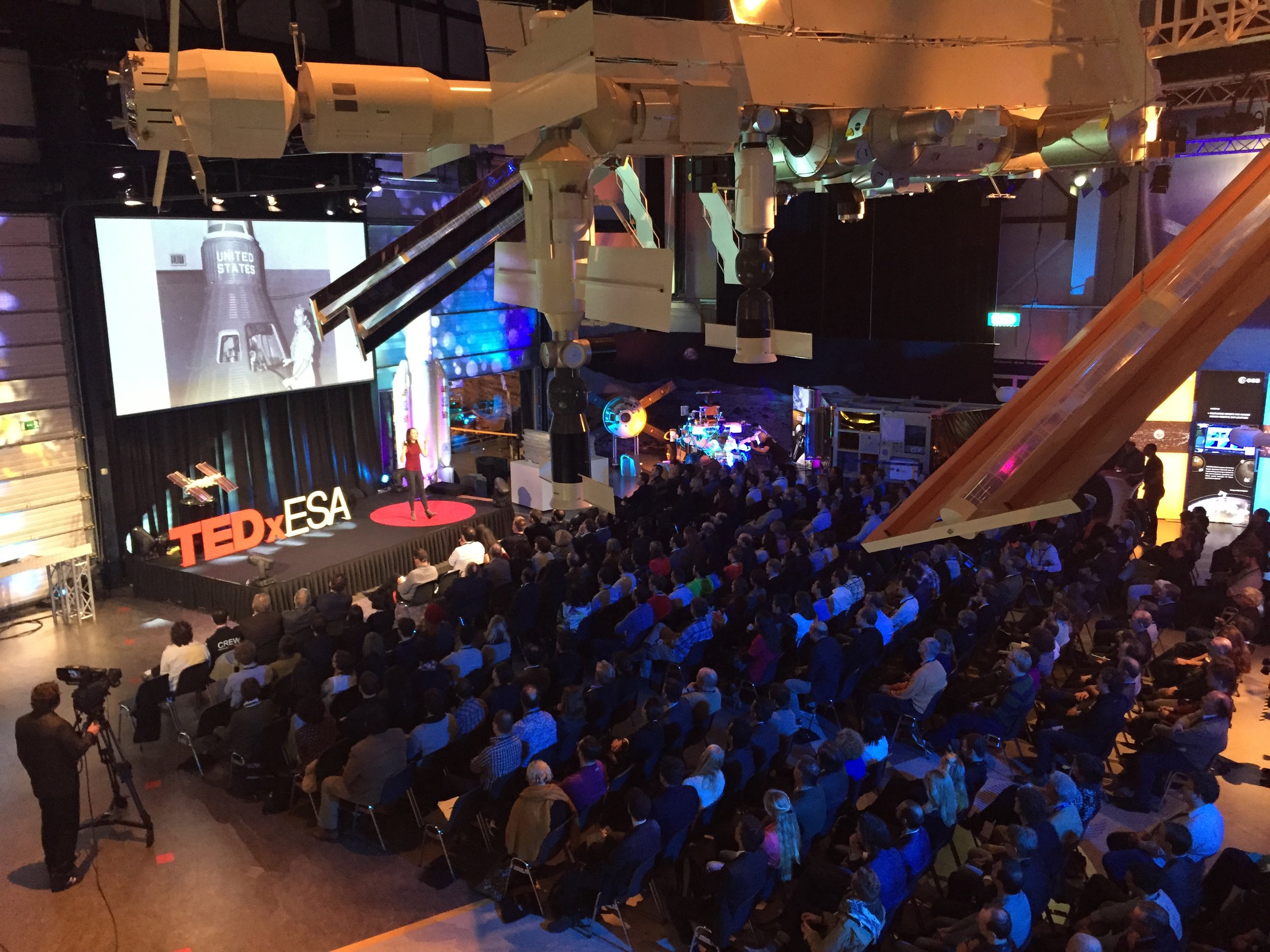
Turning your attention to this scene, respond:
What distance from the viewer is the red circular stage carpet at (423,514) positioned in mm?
12273

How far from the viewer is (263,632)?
24.3ft

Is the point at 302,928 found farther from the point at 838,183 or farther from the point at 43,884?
the point at 838,183

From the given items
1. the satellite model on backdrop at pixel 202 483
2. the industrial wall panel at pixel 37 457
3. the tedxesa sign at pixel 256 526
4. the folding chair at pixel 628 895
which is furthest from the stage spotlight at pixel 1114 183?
the industrial wall panel at pixel 37 457

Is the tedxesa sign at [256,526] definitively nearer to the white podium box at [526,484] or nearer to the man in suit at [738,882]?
the white podium box at [526,484]

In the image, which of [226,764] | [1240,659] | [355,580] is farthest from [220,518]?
[1240,659]

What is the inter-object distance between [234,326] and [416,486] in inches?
120

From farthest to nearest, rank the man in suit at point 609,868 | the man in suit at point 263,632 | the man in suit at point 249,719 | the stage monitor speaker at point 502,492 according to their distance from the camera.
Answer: the stage monitor speaker at point 502,492 → the man in suit at point 263,632 → the man in suit at point 249,719 → the man in suit at point 609,868

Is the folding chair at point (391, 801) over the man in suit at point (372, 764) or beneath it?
beneath

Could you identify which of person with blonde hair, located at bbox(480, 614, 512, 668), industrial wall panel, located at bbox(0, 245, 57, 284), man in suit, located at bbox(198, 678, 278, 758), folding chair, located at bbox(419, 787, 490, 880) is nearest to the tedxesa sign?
industrial wall panel, located at bbox(0, 245, 57, 284)

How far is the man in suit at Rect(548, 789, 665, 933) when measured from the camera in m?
4.73

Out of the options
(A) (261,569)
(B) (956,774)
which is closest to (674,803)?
(B) (956,774)

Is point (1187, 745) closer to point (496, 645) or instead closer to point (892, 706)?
point (892, 706)

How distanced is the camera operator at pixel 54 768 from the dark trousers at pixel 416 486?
7.06 metres

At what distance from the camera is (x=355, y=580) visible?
35.6 feet
